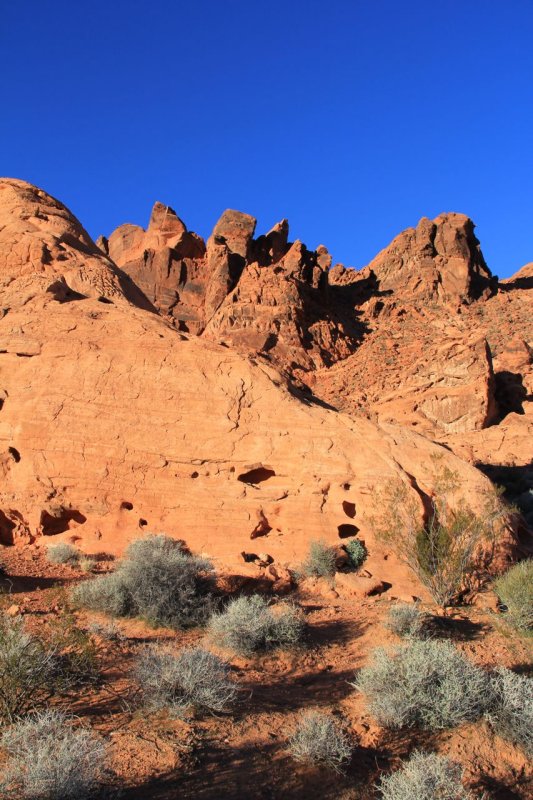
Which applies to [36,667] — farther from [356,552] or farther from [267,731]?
[356,552]

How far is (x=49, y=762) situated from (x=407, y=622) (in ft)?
18.2

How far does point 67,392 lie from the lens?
1206cm

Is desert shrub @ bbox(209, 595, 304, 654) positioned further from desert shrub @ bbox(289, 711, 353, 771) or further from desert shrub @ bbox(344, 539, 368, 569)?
desert shrub @ bbox(344, 539, 368, 569)

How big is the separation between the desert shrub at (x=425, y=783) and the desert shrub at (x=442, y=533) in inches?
214

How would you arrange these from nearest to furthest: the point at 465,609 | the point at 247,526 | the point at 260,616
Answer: the point at 260,616 → the point at 465,609 → the point at 247,526

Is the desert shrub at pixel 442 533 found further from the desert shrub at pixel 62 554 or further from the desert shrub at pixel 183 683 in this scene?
the desert shrub at pixel 62 554

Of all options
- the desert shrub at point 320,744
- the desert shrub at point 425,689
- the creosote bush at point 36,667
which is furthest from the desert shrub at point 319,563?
the creosote bush at point 36,667

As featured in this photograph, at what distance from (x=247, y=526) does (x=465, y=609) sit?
4.35 meters

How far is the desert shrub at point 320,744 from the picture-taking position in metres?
4.90

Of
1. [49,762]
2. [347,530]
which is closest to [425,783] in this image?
[49,762]

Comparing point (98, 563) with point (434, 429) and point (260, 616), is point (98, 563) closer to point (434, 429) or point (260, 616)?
point (260, 616)

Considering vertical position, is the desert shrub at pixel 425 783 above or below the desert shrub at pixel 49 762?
below

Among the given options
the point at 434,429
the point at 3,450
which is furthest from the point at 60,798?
the point at 434,429

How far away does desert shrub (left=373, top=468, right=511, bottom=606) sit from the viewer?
10000 mm
